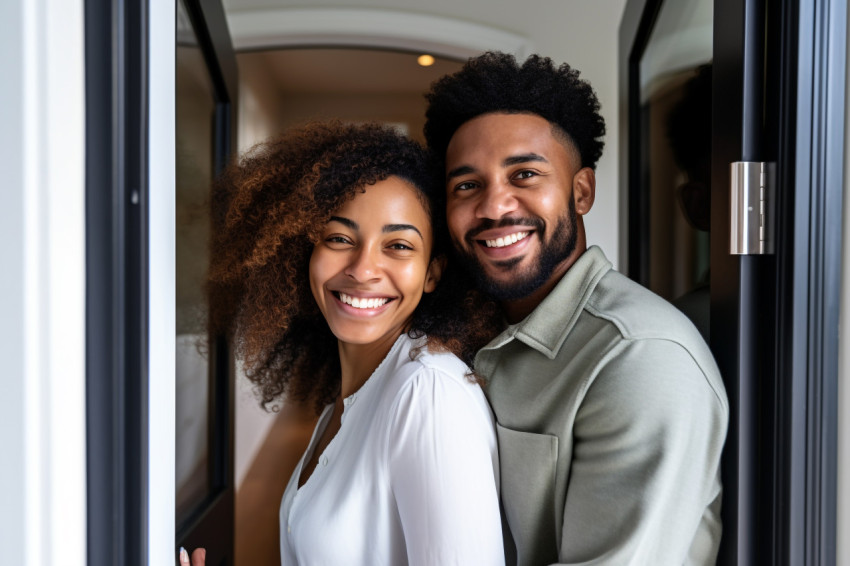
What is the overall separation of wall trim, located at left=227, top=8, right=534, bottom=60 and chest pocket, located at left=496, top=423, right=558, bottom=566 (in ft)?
4.25

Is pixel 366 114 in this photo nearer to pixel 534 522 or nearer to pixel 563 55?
pixel 563 55

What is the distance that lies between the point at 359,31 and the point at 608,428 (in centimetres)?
159

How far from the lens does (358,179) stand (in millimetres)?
1122

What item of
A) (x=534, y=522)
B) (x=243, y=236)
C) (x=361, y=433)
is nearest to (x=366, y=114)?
(x=243, y=236)

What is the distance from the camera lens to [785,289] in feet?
2.67

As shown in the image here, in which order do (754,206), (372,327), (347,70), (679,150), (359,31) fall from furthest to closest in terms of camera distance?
(347,70) → (359,31) → (679,150) → (372,327) → (754,206)

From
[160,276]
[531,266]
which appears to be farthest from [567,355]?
[160,276]

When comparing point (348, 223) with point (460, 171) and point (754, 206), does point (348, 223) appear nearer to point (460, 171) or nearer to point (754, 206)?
point (460, 171)

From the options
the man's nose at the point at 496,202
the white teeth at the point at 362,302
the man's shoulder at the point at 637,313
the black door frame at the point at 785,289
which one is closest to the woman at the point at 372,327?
the white teeth at the point at 362,302

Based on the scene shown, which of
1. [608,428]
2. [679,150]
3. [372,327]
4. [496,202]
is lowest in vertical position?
[608,428]

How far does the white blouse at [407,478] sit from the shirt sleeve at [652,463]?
16 centimetres

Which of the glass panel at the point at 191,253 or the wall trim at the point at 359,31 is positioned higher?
the wall trim at the point at 359,31

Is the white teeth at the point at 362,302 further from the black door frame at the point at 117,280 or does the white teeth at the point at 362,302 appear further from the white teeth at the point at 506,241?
the black door frame at the point at 117,280

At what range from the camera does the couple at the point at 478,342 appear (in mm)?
899
